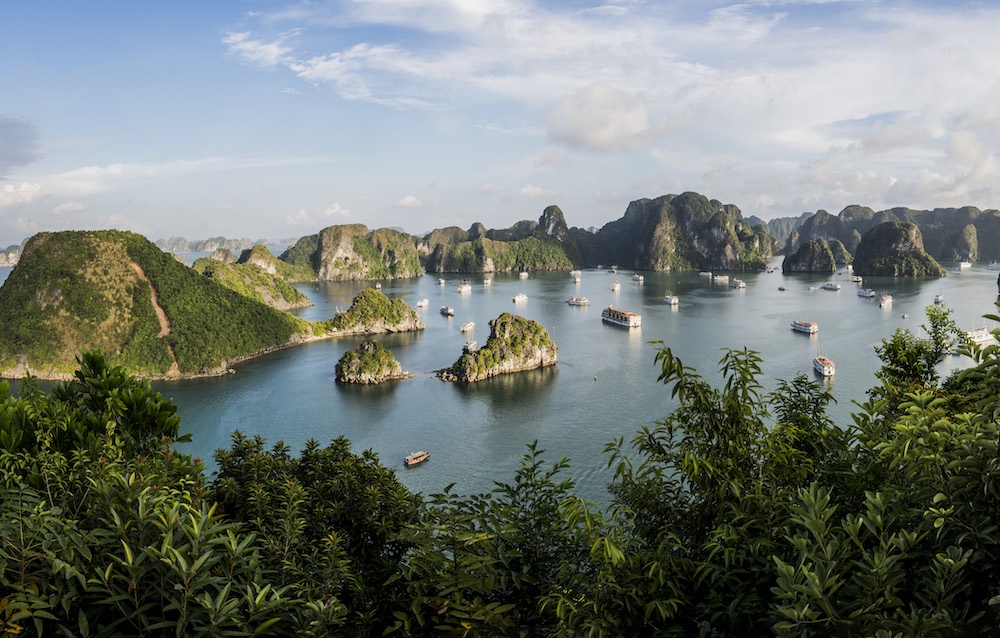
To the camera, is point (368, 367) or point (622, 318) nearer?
point (368, 367)

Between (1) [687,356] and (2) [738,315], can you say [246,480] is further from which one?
(2) [738,315]

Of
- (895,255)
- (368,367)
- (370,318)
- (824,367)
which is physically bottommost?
(824,367)

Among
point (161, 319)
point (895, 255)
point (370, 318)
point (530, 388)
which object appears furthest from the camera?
point (895, 255)

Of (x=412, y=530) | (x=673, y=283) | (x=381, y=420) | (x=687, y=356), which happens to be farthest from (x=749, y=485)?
(x=673, y=283)

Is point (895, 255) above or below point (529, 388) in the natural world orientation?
above

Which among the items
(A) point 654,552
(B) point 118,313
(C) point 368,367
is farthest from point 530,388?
(B) point 118,313

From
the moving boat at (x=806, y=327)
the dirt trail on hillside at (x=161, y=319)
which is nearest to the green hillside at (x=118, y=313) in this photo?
the dirt trail on hillside at (x=161, y=319)

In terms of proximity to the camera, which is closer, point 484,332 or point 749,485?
point 749,485

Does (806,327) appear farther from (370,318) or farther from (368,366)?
(370,318)
